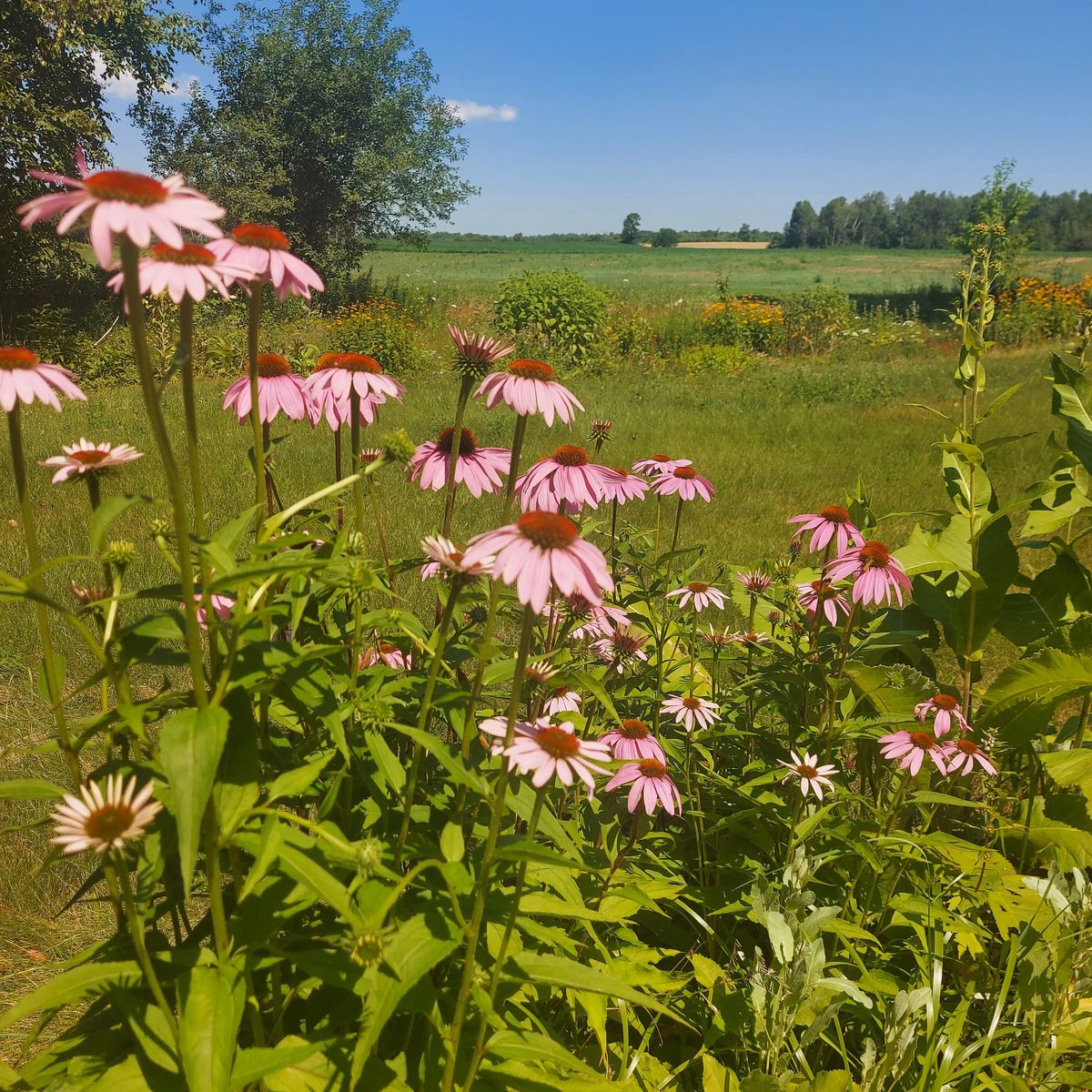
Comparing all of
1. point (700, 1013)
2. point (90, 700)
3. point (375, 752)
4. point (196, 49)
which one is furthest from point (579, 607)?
point (196, 49)

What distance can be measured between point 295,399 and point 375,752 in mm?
752

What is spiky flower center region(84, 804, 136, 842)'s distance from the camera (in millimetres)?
837

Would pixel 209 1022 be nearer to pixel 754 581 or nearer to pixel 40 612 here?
pixel 40 612

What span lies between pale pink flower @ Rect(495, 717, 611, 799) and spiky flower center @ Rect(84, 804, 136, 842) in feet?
1.35

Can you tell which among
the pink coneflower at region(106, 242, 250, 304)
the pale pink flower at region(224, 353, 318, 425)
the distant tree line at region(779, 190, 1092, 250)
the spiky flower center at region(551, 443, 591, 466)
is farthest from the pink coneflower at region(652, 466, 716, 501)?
the distant tree line at region(779, 190, 1092, 250)

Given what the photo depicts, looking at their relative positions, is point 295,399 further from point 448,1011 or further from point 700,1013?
point 700,1013

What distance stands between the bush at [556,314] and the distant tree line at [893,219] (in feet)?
240

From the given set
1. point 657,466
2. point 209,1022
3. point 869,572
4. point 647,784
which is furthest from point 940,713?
point 209,1022

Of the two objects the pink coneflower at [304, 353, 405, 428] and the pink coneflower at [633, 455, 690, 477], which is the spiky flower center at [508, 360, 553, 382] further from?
the pink coneflower at [633, 455, 690, 477]

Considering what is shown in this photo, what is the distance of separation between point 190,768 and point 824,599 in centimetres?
162

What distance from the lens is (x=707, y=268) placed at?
168 ft

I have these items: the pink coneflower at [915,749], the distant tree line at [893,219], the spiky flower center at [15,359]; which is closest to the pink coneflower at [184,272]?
the spiky flower center at [15,359]

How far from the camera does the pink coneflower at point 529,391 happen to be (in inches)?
51.3

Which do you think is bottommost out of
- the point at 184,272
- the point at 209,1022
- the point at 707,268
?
the point at 209,1022
